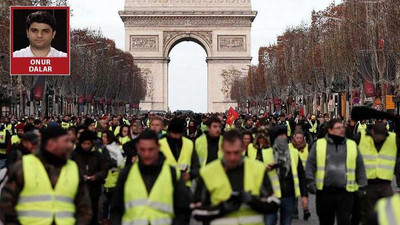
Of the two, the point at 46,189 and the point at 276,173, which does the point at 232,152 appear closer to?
the point at 46,189

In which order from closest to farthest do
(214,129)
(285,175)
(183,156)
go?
(183,156) < (285,175) < (214,129)

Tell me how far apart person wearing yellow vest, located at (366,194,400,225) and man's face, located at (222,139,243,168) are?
2.35 metres

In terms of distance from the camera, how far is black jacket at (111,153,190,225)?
27.8ft

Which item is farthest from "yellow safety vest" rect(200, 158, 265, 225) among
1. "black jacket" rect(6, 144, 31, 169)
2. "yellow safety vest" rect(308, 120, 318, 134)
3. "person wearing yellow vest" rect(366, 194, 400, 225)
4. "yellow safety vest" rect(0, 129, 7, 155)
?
"yellow safety vest" rect(308, 120, 318, 134)

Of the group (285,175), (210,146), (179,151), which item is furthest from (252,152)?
(179,151)

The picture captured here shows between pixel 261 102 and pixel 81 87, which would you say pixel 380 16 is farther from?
pixel 261 102

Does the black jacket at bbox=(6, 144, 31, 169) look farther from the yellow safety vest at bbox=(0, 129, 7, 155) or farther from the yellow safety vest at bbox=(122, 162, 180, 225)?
the yellow safety vest at bbox=(0, 129, 7, 155)

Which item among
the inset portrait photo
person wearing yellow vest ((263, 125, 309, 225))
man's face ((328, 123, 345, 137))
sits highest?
the inset portrait photo

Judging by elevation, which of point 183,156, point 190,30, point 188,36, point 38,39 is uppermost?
point 190,30

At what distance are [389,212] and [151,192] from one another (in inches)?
119

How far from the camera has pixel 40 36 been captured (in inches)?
1340

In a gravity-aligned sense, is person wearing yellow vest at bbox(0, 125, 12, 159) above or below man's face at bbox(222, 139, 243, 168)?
below

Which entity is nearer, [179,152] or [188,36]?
[179,152]

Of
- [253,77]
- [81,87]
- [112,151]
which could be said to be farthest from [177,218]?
[253,77]
